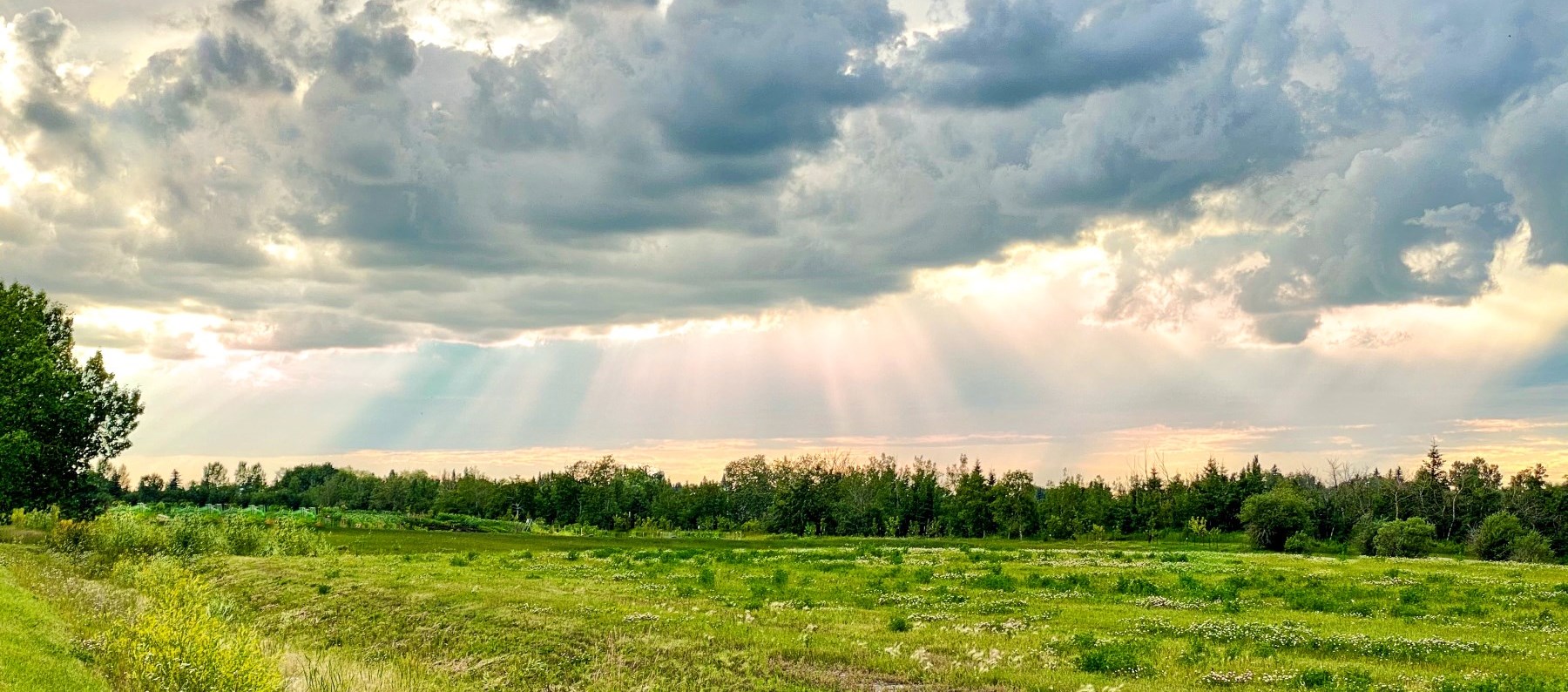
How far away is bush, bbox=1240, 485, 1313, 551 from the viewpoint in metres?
110

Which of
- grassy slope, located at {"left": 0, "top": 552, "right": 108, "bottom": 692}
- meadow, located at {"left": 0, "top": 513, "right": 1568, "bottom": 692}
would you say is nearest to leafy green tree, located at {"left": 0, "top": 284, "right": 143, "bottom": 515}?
meadow, located at {"left": 0, "top": 513, "right": 1568, "bottom": 692}

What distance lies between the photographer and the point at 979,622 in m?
32.4

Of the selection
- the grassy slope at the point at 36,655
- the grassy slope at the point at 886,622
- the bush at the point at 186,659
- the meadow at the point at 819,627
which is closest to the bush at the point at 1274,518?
the meadow at the point at 819,627

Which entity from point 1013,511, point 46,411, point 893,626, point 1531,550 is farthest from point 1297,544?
point 46,411

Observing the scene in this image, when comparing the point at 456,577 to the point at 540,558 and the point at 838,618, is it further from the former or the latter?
the point at 838,618

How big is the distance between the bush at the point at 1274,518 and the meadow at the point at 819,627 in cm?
5120

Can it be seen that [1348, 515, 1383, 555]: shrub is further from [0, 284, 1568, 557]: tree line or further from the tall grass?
the tall grass

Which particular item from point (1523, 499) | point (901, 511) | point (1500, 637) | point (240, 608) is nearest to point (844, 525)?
point (901, 511)

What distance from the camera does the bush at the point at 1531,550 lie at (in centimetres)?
10388

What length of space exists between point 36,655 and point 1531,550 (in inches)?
5161

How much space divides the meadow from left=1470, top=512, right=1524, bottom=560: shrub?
61.4 meters

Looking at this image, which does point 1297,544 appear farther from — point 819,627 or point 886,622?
point 819,627

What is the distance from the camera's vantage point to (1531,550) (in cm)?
10444

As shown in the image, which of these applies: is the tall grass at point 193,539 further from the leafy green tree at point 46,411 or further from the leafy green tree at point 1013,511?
the leafy green tree at point 1013,511
